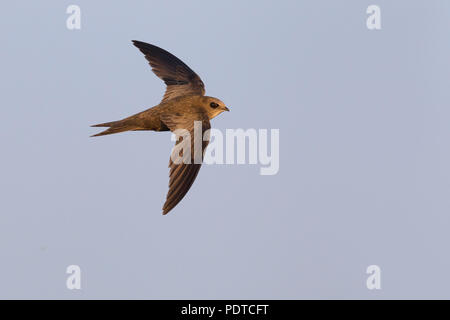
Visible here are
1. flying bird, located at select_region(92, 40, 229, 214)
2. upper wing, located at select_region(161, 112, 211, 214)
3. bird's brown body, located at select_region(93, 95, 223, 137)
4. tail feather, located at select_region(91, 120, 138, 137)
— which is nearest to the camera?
upper wing, located at select_region(161, 112, 211, 214)

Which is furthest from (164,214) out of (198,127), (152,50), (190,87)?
(152,50)

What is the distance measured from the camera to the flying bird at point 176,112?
8.94 metres

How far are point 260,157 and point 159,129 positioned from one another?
173 cm

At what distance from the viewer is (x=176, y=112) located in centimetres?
1029

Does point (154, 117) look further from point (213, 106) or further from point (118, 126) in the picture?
point (213, 106)

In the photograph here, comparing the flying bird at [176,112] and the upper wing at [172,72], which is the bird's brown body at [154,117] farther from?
the upper wing at [172,72]

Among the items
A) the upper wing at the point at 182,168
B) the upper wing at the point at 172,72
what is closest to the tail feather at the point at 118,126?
the upper wing at the point at 182,168

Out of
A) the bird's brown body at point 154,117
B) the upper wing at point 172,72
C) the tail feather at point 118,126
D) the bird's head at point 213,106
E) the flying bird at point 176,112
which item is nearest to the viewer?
the flying bird at point 176,112

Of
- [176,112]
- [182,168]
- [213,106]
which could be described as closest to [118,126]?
[176,112]

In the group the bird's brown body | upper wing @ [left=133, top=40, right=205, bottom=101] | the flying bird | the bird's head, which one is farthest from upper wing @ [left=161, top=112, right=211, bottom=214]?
upper wing @ [left=133, top=40, right=205, bottom=101]

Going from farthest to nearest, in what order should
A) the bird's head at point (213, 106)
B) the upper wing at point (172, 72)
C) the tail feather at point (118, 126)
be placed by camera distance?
the upper wing at point (172, 72) < the bird's head at point (213, 106) < the tail feather at point (118, 126)

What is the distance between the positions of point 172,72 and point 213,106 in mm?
1762

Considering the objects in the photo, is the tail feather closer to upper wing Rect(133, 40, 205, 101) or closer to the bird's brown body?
the bird's brown body

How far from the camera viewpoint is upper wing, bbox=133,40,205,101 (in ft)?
38.6
